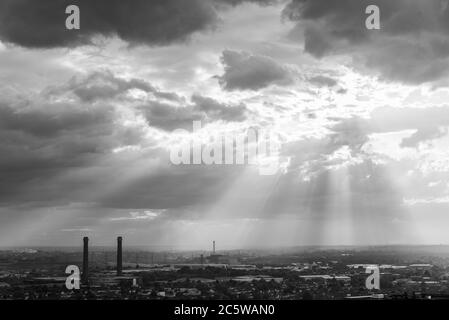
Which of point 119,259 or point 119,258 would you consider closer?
point 119,259

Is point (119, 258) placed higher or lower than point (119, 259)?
higher

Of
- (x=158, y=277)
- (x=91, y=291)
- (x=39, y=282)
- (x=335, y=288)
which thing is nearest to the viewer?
(x=335, y=288)
